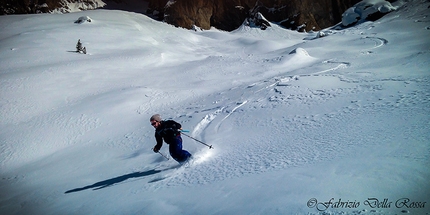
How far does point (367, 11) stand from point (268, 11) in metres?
29.2

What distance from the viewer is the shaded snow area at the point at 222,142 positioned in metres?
2.70

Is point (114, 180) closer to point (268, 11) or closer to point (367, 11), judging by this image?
point (367, 11)

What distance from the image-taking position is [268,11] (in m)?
56.0

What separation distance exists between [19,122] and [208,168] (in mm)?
8756

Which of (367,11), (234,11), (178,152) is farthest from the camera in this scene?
(234,11)

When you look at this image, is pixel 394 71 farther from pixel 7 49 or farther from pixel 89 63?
pixel 7 49

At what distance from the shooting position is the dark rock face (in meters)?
51.3

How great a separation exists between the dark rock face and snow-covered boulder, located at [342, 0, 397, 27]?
2039cm

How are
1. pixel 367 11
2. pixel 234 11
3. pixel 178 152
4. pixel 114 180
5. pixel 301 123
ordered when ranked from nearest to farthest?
1. pixel 178 152
2. pixel 114 180
3. pixel 301 123
4. pixel 367 11
5. pixel 234 11

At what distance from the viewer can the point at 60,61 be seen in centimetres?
1489

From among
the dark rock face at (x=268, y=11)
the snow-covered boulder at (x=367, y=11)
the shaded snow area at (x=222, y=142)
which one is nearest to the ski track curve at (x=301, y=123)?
the shaded snow area at (x=222, y=142)

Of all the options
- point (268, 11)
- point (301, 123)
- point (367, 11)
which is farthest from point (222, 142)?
point (268, 11)

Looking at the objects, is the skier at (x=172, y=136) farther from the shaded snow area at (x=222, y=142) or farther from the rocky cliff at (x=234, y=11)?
the rocky cliff at (x=234, y=11)

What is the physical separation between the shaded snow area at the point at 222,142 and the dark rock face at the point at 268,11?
141ft
